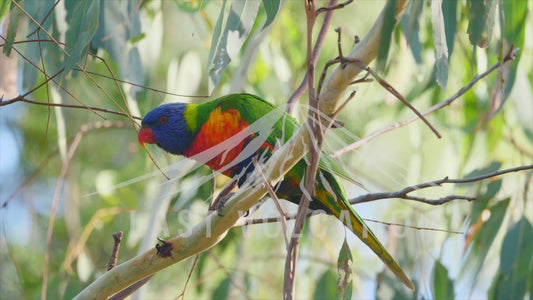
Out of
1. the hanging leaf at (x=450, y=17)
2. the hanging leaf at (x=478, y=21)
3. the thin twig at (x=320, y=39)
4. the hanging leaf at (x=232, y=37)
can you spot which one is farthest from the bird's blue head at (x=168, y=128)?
the hanging leaf at (x=478, y=21)

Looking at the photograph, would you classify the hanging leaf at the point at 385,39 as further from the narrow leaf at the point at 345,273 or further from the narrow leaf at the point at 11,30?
the narrow leaf at the point at 11,30

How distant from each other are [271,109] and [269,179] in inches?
24.2

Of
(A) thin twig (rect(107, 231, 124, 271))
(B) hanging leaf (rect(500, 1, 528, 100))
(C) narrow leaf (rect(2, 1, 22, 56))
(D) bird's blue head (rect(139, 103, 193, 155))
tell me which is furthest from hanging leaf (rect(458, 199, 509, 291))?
Result: (C) narrow leaf (rect(2, 1, 22, 56))

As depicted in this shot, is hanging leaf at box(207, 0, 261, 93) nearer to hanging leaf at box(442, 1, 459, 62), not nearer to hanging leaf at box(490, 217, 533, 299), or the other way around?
hanging leaf at box(442, 1, 459, 62)

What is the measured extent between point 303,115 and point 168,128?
30.6 inches

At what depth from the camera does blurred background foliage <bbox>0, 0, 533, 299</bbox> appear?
134 centimetres

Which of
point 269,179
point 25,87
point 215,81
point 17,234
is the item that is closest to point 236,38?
point 215,81

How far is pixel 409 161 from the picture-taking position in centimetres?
245

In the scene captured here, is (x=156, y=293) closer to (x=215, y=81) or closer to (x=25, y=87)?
(x=25, y=87)

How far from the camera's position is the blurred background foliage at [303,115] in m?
1.34

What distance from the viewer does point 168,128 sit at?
1.75m

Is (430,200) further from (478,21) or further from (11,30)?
(11,30)

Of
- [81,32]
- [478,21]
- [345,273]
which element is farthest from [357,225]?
[81,32]

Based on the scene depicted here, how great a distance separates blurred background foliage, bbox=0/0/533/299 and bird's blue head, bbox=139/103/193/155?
10cm
